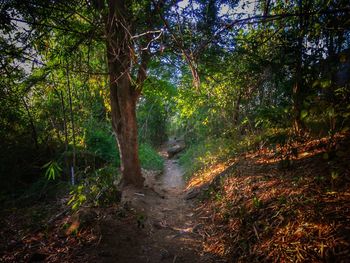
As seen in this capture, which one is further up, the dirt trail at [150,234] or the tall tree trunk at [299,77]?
the tall tree trunk at [299,77]

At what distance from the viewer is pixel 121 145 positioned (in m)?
6.39

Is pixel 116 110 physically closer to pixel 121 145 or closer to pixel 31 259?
pixel 121 145

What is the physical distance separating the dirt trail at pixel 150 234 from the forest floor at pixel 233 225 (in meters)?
0.02

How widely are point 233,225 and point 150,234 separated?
60.1 inches

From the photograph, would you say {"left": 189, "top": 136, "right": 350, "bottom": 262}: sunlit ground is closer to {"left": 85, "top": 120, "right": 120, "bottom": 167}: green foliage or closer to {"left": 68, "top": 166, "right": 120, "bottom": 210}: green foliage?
{"left": 68, "top": 166, "right": 120, "bottom": 210}: green foliage

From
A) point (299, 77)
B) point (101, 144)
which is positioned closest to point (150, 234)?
point (299, 77)

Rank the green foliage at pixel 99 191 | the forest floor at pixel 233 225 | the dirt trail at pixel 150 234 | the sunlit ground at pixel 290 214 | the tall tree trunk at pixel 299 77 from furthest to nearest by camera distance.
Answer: the green foliage at pixel 99 191, the tall tree trunk at pixel 299 77, the dirt trail at pixel 150 234, the forest floor at pixel 233 225, the sunlit ground at pixel 290 214

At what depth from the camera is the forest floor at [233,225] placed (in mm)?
2479

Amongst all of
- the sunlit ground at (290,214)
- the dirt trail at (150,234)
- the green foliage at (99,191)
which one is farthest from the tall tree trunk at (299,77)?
the green foliage at (99,191)

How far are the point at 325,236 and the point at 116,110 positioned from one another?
17.7ft

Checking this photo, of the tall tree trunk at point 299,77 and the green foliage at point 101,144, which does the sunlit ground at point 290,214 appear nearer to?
the tall tree trunk at point 299,77

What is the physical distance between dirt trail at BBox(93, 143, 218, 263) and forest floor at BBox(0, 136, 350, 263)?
0.05 ft

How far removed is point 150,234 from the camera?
414 cm

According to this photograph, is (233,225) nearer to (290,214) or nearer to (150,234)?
(290,214)
